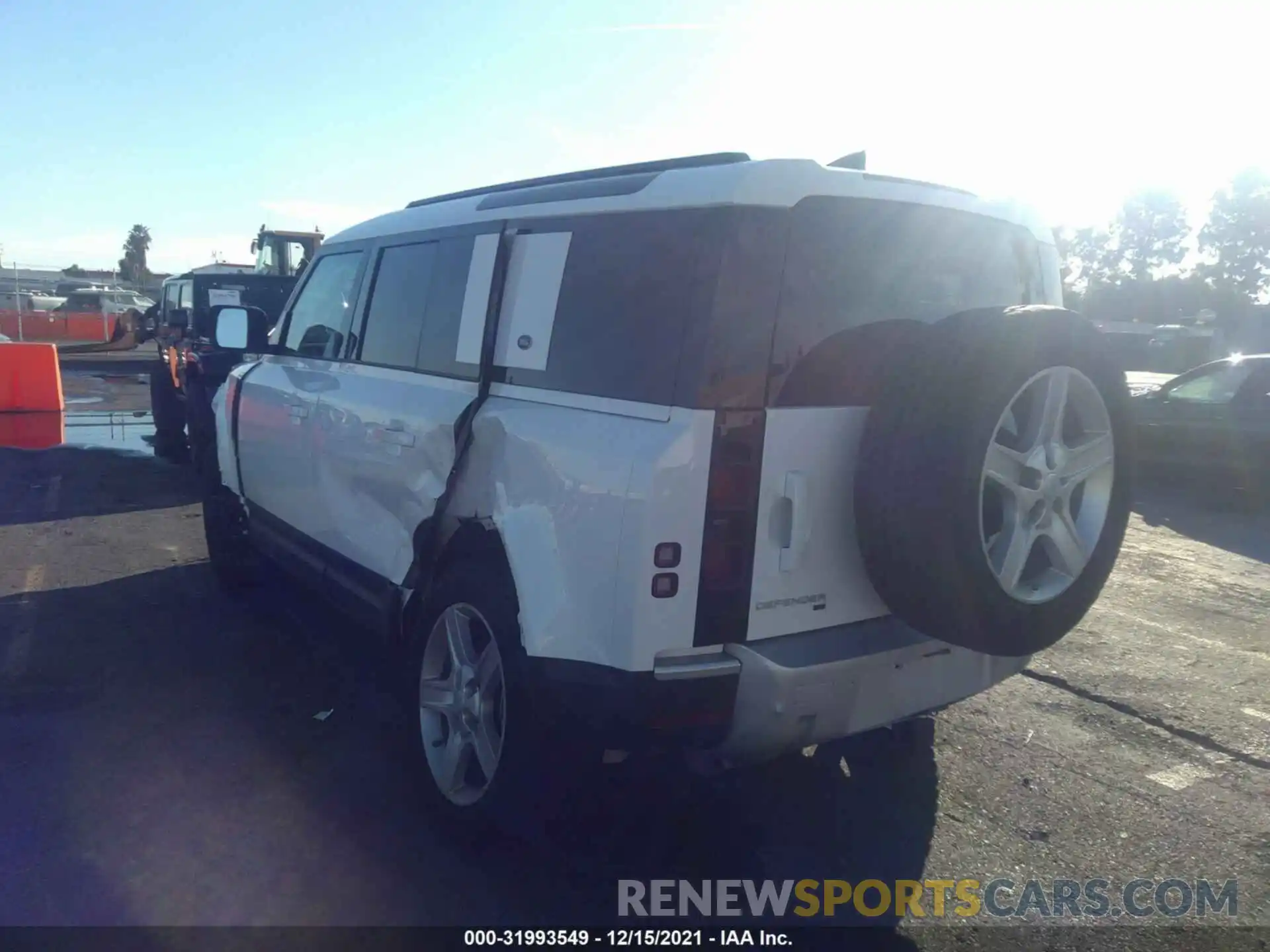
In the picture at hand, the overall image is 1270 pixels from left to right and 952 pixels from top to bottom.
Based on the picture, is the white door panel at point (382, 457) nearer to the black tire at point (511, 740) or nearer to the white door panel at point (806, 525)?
the black tire at point (511, 740)

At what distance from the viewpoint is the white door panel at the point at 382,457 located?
12.5ft

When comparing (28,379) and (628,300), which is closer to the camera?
(628,300)

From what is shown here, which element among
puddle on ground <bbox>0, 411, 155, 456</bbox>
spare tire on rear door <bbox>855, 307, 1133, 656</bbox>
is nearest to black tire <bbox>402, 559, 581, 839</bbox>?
spare tire on rear door <bbox>855, 307, 1133, 656</bbox>

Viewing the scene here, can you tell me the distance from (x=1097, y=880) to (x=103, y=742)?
3867 mm

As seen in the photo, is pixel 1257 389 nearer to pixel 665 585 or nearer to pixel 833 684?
pixel 833 684

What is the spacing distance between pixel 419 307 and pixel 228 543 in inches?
121

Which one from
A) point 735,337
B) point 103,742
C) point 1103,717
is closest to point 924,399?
point 735,337

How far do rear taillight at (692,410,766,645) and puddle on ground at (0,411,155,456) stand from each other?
10834 mm

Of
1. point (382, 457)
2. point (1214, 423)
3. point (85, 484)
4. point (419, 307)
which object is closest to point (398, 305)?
point (419, 307)

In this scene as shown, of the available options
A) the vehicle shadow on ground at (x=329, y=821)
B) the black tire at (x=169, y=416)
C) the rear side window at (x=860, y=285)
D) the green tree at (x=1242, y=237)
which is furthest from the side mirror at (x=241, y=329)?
the green tree at (x=1242, y=237)

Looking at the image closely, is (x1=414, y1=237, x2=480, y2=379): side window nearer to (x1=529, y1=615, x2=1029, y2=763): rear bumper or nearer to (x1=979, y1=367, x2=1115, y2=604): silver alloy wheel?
(x1=529, y1=615, x2=1029, y2=763): rear bumper

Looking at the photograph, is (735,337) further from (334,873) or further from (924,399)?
(334,873)

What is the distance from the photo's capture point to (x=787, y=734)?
9.98 feet
